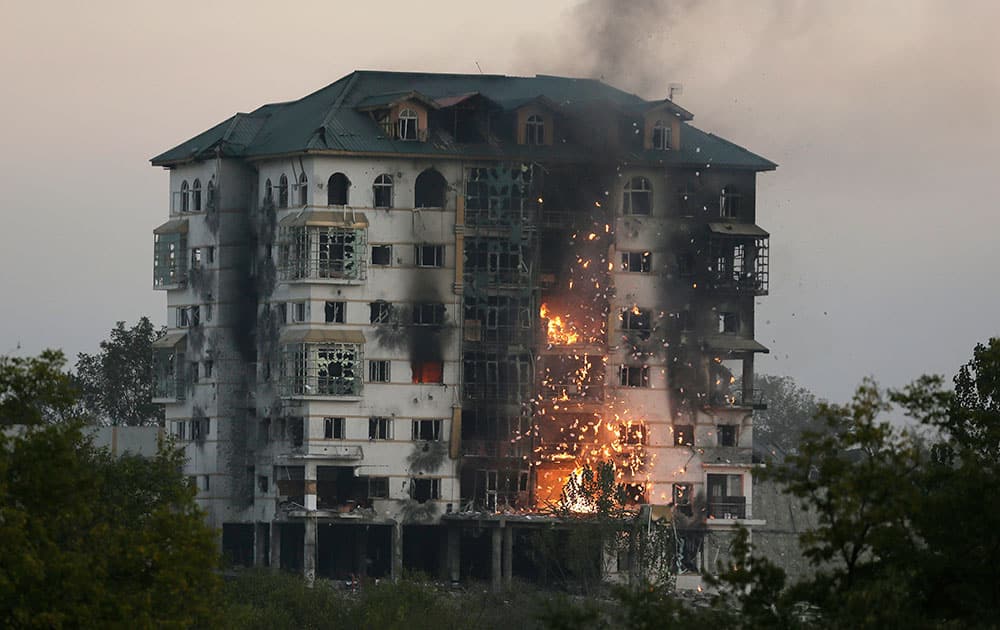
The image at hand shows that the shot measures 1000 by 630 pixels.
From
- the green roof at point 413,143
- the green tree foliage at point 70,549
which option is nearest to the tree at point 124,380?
the green roof at point 413,143

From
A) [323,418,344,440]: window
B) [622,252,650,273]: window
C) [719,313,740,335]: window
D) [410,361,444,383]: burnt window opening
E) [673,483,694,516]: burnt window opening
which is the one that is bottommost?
[673,483,694,516]: burnt window opening

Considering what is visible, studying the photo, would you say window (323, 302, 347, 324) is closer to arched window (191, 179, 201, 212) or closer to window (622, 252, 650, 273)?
arched window (191, 179, 201, 212)

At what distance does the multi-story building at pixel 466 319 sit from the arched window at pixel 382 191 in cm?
11

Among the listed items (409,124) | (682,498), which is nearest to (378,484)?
(682,498)

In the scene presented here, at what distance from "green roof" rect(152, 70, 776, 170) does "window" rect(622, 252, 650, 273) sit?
4511mm

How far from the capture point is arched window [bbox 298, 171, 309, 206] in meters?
144

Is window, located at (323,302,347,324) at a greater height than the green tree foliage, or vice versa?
window, located at (323,302,347,324)

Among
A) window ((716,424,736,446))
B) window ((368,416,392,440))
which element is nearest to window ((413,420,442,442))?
window ((368,416,392,440))

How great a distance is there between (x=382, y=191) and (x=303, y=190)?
3.91 metres

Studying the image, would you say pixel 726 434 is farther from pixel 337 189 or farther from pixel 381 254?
pixel 337 189

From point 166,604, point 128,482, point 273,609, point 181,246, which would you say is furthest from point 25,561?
point 181,246

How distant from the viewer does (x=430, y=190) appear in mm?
144125

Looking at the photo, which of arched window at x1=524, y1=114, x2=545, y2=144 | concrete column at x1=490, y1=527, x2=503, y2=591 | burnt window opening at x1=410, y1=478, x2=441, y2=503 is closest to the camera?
concrete column at x1=490, y1=527, x2=503, y2=591

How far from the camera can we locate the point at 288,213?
476 ft
